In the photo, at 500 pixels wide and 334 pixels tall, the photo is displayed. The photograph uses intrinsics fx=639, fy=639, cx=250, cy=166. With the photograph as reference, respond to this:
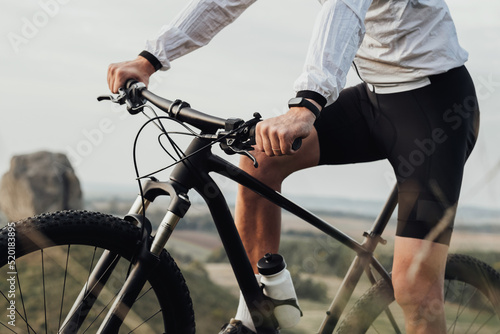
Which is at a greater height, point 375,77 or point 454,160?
point 375,77

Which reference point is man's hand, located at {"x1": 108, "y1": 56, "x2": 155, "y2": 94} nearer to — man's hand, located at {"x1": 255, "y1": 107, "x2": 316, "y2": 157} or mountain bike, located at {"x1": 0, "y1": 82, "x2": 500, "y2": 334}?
mountain bike, located at {"x1": 0, "y1": 82, "x2": 500, "y2": 334}

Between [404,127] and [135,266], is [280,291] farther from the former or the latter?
[404,127]

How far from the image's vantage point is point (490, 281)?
8.61 feet

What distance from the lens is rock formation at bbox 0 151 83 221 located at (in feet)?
21.2

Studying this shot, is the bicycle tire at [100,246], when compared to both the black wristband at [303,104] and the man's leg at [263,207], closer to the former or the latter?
the man's leg at [263,207]

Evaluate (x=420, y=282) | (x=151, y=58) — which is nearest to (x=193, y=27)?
(x=151, y=58)

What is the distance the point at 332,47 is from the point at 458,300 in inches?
57.4

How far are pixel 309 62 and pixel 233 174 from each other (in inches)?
15.8

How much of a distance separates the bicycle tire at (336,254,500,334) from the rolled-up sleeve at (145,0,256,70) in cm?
115

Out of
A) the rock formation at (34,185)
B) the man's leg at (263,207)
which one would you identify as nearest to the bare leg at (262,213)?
the man's leg at (263,207)

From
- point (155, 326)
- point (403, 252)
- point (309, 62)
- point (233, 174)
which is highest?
point (309, 62)

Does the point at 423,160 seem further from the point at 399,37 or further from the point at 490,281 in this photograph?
the point at 490,281

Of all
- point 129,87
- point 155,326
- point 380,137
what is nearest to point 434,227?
point 380,137

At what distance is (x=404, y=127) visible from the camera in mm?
2018
